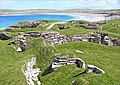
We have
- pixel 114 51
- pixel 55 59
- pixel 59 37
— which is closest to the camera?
pixel 55 59

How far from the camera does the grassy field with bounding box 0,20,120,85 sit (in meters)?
53.1

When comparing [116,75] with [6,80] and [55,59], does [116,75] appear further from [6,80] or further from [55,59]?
[6,80]

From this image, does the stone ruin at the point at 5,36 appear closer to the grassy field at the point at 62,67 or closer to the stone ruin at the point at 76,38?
the stone ruin at the point at 76,38

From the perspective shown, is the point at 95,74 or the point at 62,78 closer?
the point at 95,74

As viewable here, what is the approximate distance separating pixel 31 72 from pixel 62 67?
7780 millimetres

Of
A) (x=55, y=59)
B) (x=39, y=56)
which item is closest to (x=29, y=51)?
(x=39, y=56)

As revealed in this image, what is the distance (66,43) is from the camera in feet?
269

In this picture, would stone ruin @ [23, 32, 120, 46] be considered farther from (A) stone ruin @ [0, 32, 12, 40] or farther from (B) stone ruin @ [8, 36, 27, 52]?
(A) stone ruin @ [0, 32, 12, 40]

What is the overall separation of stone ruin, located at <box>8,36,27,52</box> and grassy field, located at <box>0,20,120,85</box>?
5.38 ft

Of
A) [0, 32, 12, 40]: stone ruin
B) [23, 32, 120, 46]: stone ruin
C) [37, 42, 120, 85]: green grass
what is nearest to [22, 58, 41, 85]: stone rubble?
[37, 42, 120, 85]: green grass

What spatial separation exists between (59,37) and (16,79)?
35.0m

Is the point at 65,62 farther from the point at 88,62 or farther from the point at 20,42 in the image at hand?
the point at 20,42

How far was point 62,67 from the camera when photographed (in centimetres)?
6069

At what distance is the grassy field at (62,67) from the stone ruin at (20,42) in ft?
5.38
